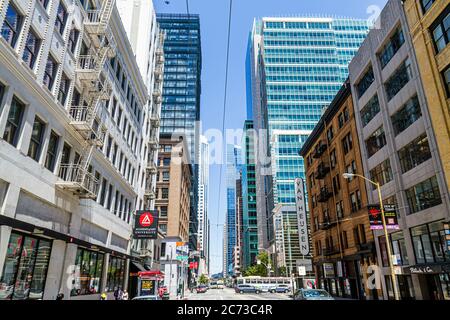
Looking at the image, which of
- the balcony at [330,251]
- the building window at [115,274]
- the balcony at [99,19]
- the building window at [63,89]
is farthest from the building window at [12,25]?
the balcony at [330,251]

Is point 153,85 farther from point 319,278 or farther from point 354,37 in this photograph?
point 354,37

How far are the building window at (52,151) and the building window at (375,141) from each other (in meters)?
29.7

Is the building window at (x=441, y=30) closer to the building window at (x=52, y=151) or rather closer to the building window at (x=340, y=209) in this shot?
the building window at (x=340, y=209)

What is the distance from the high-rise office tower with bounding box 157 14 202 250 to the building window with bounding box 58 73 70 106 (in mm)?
85335

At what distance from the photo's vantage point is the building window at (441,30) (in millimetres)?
22016

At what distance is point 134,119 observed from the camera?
1467 inches

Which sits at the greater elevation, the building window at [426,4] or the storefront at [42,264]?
the building window at [426,4]

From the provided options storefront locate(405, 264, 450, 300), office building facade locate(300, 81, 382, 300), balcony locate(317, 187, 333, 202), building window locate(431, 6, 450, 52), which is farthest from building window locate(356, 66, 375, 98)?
storefront locate(405, 264, 450, 300)

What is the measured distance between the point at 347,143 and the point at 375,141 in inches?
290

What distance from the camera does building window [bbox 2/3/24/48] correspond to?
1366 centimetres

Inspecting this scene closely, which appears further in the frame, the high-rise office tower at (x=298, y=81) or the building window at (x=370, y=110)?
the high-rise office tower at (x=298, y=81)

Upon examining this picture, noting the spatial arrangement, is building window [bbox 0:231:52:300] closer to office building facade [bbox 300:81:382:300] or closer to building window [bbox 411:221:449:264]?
building window [bbox 411:221:449:264]
